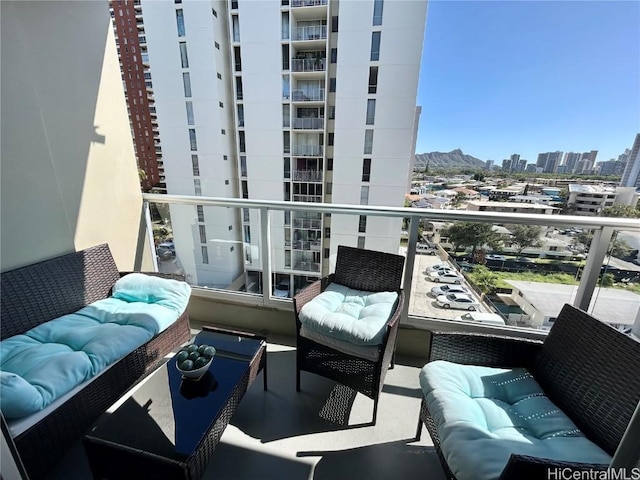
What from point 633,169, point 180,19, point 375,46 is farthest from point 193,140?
point 633,169

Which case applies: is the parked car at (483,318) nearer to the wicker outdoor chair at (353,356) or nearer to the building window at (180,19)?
the wicker outdoor chair at (353,356)

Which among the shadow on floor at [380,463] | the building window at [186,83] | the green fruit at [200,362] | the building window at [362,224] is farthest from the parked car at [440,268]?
the building window at [186,83]

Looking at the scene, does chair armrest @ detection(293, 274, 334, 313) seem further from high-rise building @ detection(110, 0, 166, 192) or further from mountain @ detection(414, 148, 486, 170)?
mountain @ detection(414, 148, 486, 170)

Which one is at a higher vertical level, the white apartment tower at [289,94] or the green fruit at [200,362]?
the white apartment tower at [289,94]

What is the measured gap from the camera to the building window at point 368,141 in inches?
306

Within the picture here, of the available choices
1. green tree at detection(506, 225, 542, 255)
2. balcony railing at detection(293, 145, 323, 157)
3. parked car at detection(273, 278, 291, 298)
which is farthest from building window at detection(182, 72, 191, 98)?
green tree at detection(506, 225, 542, 255)

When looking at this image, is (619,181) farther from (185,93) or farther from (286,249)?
(185,93)

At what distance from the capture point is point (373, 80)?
7609mm

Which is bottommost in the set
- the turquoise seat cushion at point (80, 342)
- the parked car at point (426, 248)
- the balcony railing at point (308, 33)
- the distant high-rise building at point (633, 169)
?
the turquoise seat cushion at point (80, 342)

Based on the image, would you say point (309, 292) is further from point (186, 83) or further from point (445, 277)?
point (186, 83)

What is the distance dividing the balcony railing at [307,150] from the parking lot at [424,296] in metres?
7.28

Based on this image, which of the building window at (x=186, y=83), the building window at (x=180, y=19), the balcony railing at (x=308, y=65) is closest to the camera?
the building window at (x=180, y=19)

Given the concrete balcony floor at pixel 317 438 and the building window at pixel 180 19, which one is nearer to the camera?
the concrete balcony floor at pixel 317 438

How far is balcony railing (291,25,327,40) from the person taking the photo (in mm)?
7973
